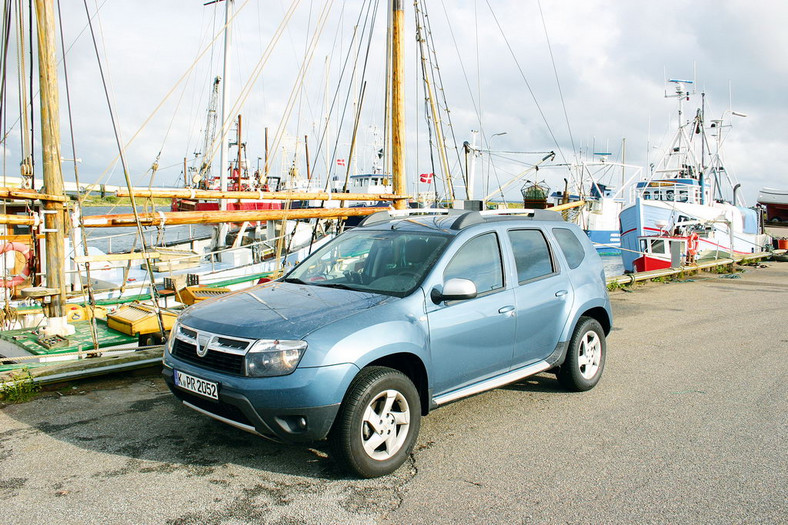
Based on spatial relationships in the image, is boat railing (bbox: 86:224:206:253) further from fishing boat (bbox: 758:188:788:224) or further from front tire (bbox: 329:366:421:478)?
fishing boat (bbox: 758:188:788:224)

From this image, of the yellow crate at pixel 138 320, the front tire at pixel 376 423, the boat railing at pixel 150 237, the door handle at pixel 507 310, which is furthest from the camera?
the boat railing at pixel 150 237

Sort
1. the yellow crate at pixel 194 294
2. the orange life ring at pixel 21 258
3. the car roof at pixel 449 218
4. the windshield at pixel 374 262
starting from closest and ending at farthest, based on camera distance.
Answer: the windshield at pixel 374 262
the car roof at pixel 449 218
the yellow crate at pixel 194 294
the orange life ring at pixel 21 258

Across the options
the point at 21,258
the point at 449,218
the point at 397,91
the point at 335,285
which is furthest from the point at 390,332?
the point at 21,258

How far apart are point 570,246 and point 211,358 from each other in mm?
3750

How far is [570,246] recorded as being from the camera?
5988 mm

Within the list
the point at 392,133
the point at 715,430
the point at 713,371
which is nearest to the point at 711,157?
the point at 392,133

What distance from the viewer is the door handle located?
15.8ft

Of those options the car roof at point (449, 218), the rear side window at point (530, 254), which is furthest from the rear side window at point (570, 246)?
the rear side window at point (530, 254)

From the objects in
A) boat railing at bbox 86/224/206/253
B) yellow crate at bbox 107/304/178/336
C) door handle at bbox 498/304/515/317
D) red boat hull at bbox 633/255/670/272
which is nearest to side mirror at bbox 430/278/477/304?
door handle at bbox 498/304/515/317

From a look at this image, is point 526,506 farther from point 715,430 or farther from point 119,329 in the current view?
point 119,329

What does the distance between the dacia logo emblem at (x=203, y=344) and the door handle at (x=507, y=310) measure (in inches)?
89.6

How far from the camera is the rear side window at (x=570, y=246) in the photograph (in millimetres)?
5859

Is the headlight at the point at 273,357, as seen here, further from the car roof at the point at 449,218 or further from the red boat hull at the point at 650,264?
the red boat hull at the point at 650,264

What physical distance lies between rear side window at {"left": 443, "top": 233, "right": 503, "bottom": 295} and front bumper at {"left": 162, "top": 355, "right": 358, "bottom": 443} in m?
1.35
